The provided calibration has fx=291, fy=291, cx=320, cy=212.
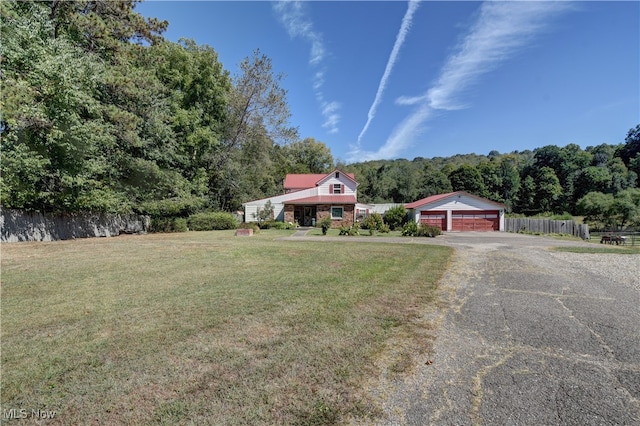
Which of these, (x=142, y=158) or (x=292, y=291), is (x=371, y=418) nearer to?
(x=292, y=291)

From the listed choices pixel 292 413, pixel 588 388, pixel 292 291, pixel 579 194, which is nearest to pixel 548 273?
pixel 588 388

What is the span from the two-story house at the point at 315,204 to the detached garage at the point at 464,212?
23.5 feet

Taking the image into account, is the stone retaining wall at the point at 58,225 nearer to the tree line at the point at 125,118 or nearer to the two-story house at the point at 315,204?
the tree line at the point at 125,118

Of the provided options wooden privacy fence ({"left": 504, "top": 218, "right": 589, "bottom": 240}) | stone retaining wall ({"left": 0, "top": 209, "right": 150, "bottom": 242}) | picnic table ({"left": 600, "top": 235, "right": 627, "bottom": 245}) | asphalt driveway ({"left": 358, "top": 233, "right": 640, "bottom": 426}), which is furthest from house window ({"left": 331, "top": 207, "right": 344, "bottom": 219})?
asphalt driveway ({"left": 358, "top": 233, "right": 640, "bottom": 426})

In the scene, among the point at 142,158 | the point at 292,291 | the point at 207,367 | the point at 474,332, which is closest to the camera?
the point at 207,367

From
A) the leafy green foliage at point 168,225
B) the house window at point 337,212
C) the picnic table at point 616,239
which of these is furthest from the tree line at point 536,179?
the leafy green foliage at point 168,225

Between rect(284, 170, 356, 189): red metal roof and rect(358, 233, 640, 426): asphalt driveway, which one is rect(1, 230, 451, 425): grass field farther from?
rect(284, 170, 356, 189): red metal roof

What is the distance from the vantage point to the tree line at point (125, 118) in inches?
485

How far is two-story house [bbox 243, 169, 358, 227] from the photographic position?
2861 cm

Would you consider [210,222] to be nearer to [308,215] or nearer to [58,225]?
[308,215]

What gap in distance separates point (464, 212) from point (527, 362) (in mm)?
27019

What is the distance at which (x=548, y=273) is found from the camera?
323 inches

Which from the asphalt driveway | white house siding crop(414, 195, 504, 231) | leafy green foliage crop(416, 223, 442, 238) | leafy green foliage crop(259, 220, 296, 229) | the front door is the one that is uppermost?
white house siding crop(414, 195, 504, 231)

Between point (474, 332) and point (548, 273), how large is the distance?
575cm
